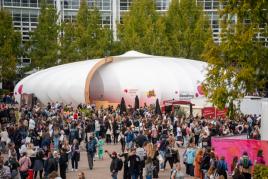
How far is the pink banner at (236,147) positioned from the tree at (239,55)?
1295mm

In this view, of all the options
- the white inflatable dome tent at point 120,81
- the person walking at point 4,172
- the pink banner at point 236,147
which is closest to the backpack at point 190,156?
the pink banner at point 236,147

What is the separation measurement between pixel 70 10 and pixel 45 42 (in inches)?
857

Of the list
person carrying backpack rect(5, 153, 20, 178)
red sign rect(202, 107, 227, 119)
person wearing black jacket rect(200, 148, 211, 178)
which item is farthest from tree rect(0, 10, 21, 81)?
person wearing black jacket rect(200, 148, 211, 178)

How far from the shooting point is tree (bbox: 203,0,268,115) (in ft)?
72.3

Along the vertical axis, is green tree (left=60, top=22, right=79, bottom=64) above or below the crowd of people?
above

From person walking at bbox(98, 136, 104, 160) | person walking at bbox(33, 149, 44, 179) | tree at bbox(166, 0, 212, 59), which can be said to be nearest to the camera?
person walking at bbox(33, 149, 44, 179)

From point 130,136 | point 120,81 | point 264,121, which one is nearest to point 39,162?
point 130,136

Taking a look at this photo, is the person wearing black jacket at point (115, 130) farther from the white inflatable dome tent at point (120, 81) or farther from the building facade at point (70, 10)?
the building facade at point (70, 10)

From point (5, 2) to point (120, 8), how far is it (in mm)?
17237

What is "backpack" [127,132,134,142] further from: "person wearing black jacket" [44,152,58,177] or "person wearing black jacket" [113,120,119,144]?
"person wearing black jacket" [44,152,58,177]

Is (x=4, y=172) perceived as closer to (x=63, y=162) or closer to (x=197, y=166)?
(x=63, y=162)

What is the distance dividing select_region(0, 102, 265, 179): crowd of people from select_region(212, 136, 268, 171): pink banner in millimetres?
674

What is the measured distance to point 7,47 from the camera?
55750 millimetres

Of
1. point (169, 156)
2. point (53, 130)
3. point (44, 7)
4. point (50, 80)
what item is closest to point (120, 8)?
point (44, 7)
